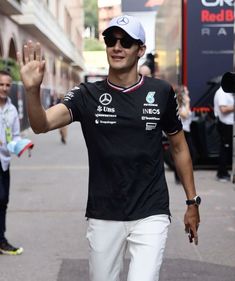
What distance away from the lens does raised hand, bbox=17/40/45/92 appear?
2906mm

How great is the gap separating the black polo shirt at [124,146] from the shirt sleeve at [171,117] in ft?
0.14

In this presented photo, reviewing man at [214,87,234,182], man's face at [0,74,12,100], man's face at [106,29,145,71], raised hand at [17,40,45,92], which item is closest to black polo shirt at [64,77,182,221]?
man's face at [106,29,145,71]

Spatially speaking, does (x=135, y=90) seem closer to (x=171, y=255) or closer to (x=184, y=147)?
(x=184, y=147)

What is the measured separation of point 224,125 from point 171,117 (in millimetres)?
6852

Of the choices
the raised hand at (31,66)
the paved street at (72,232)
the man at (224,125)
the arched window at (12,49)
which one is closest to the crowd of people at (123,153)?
the raised hand at (31,66)

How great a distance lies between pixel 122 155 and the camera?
3.24m

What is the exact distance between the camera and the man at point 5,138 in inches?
221

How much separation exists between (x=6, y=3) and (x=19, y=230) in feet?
54.0

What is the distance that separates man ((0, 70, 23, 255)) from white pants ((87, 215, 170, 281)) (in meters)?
2.49

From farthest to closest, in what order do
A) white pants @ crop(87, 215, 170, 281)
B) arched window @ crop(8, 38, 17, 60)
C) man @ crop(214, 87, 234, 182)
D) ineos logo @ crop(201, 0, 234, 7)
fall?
arched window @ crop(8, 38, 17, 60) → ineos logo @ crop(201, 0, 234, 7) → man @ crop(214, 87, 234, 182) → white pants @ crop(87, 215, 170, 281)

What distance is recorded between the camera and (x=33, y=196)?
8906 millimetres

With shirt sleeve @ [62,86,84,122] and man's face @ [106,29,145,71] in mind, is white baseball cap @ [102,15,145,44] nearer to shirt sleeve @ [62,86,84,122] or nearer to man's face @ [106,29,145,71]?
man's face @ [106,29,145,71]

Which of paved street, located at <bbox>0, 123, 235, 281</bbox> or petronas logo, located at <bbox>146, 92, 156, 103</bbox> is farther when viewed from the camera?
paved street, located at <bbox>0, 123, 235, 281</bbox>

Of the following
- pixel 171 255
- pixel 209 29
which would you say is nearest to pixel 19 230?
pixel 171 255
